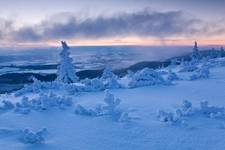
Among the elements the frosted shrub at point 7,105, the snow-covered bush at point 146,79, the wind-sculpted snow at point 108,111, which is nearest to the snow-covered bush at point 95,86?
the snow-covered bush at point 146,79

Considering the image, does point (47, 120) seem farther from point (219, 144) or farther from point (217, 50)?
point (217, 50)

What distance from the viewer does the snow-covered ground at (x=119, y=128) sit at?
8828 mm

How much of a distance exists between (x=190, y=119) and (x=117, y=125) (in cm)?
214

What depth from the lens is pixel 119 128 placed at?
9.93 m

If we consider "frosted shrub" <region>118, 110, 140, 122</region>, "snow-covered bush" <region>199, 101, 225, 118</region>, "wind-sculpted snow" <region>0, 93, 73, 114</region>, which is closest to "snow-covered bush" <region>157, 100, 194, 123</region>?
"snow-covered bush" <region>199, 101, 225, 118</region>

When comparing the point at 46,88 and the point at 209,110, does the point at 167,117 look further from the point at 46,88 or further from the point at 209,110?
the point at 46,88

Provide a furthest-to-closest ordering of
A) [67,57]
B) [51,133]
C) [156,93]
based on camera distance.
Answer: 1. [67,57]
2. [156,93]
3. [51,133]

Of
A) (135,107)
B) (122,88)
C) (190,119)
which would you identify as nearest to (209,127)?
(190,119)

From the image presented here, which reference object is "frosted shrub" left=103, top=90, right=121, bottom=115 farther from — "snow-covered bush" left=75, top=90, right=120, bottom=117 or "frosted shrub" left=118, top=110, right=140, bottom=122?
"frosted shrub" left=118, top=110, right=140, bottom=122

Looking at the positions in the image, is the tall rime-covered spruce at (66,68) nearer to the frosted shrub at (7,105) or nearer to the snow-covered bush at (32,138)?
the frosted shrub at (7,105)

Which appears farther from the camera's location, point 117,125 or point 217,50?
point 217,50

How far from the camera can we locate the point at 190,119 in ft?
34.5

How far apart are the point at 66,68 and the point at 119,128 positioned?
121ft

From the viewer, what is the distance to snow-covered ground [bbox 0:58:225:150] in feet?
29.0
